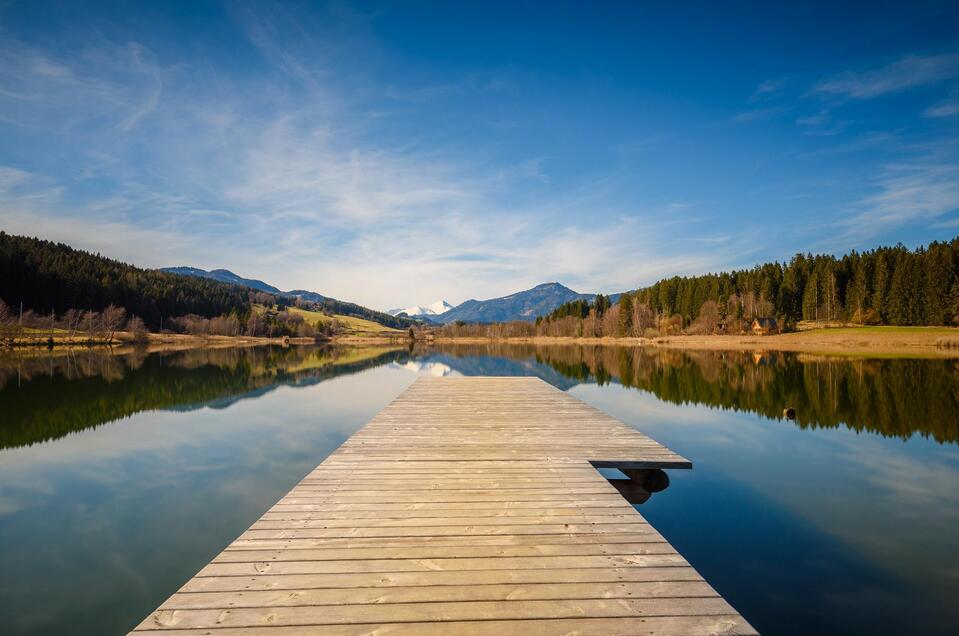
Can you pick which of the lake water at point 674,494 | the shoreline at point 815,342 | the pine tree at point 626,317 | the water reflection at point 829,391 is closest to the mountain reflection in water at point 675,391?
the water reflection at point 829,391

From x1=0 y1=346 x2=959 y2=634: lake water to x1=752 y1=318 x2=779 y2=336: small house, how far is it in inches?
2686

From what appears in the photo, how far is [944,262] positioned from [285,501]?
303ft

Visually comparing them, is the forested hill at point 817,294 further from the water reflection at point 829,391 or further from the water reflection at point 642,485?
the water reflection at point 642,485

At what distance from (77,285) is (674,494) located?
381 feet

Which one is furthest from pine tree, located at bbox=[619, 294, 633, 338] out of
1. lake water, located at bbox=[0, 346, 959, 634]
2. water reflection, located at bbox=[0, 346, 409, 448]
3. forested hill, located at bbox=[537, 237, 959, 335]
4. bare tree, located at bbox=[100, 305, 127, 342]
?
bare tree, located at bbox=[100, 305, 127, 342]

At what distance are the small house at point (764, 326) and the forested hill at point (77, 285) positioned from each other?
127218mm

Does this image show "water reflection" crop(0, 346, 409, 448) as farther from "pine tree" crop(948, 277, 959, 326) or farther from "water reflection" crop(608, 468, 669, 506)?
"pine tree" crop(948, 277, 959, 326)

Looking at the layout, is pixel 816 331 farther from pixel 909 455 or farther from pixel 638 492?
pixel 638 492

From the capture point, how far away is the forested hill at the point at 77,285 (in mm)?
82938

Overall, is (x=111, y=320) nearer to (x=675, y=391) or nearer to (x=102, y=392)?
(x=102, y=392)

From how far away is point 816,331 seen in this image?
74.1 metres

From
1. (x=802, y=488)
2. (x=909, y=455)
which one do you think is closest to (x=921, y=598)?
(x=802, y=488)

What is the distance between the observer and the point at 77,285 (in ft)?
297

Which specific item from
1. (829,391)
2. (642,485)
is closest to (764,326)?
(829,391)
